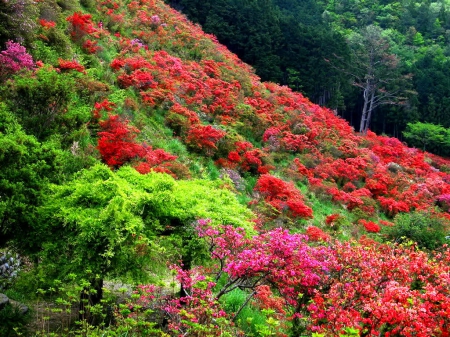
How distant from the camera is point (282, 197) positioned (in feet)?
55.8

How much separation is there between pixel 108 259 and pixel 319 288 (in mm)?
3370

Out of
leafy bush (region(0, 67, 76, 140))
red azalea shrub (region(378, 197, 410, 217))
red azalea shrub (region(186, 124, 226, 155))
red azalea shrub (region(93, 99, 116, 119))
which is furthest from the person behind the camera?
red azalea shrub (region(378, 197, 410, 217))

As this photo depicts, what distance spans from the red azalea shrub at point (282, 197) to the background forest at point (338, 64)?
2064cm

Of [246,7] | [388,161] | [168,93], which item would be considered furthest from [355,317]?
[246,7]

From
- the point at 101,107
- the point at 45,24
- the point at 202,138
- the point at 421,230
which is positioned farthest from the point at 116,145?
the point at 421,230

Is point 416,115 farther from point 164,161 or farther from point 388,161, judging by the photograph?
point 164,161

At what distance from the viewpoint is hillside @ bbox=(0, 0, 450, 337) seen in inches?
237

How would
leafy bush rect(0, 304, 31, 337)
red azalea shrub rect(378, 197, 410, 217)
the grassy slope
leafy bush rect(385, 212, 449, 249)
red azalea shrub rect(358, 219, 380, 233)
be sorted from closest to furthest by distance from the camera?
leafy bush rect(0, 304, 31, 337)
the grassy slope
leafy bush rect(385, 212, 449, 249)
red azalea shrub rect(358, 219, 380, 233)
red azalea shrub rect(378, 197, 410, 217)

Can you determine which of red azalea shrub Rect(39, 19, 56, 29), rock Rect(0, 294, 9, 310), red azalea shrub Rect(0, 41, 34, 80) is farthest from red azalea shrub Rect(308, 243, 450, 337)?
red azalea shrub Rect(39, 19, 56, 29)

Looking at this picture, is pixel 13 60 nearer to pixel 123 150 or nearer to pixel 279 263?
pixel 123 150

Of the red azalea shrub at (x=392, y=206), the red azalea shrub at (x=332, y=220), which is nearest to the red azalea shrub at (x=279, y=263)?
the red azalea shrub at (x=332, y=220)

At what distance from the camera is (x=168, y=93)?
754 inches

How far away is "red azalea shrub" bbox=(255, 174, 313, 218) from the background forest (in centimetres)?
2064

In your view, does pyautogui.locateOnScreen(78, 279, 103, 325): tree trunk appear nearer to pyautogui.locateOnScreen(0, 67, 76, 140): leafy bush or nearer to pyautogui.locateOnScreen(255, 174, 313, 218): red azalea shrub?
pyautogui.locateOnScreen(0, 67, 76, 140): leafy bush
